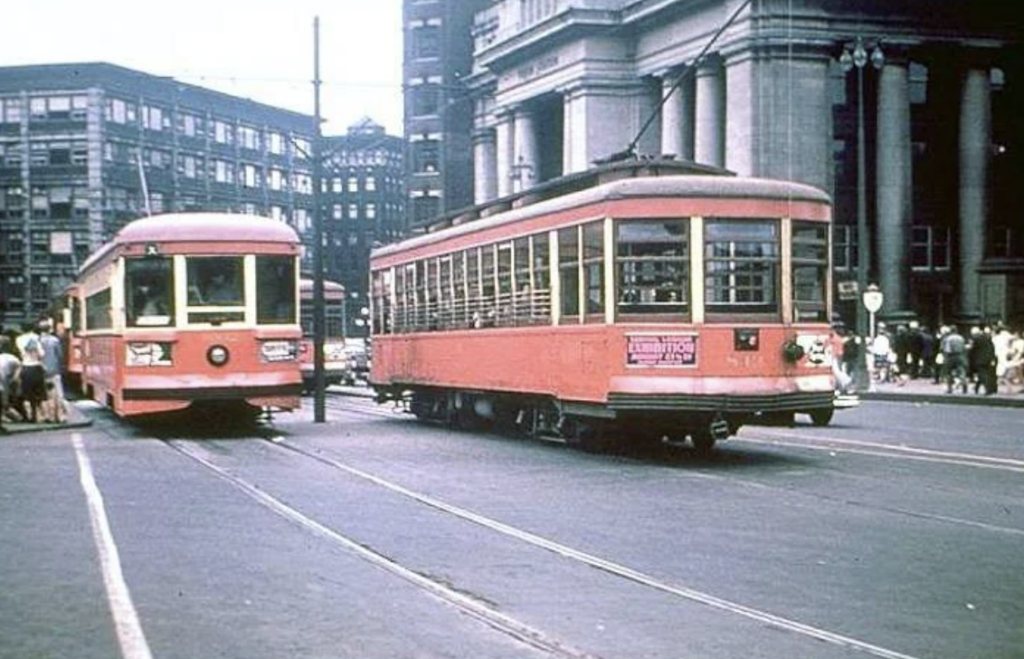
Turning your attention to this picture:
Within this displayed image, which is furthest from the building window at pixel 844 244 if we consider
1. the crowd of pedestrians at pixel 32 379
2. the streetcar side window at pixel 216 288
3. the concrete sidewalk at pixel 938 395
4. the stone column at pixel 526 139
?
the streetcar side window at pixel 216 288

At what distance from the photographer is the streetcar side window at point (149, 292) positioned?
73.0 ft

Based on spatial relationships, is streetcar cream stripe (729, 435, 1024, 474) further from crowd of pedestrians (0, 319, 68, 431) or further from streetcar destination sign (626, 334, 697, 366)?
crowd of pedestrians (0, 319, 68, 431)

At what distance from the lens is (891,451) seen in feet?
63.9

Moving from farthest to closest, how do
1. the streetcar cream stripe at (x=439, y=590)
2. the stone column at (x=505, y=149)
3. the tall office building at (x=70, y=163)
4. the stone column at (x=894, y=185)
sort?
the tall office building at (x=70, y=163)
the stone column at (x=505, y=149)
the stone column at (x=894, y=185)
the streetcar cream stripe at (x=439, y=590)

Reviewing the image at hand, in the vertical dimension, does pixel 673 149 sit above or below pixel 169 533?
above

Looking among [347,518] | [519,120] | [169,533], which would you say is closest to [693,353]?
[347,518]

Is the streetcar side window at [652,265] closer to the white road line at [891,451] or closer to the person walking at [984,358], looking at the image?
the white road line at [891,451]

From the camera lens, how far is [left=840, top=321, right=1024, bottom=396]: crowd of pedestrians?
119ft

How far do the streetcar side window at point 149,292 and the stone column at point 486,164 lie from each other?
61030 millimetres

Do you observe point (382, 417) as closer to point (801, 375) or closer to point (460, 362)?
point (460, 362)

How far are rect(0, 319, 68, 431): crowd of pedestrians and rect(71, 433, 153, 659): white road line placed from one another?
11.0 m

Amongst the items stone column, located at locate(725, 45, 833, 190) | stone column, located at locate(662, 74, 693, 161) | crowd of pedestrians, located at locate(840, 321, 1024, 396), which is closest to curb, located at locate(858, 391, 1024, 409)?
crowd of pedestrians, located at locate(840, 321, 1024, 396)

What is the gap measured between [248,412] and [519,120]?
49.9 m

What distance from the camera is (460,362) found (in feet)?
75.9
